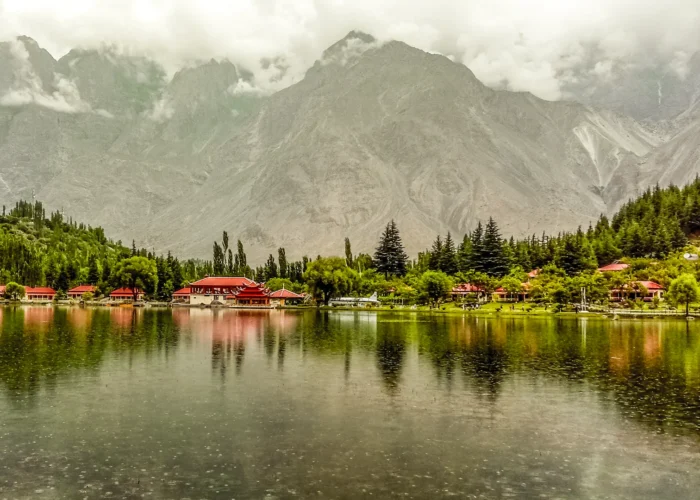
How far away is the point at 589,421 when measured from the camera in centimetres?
3550

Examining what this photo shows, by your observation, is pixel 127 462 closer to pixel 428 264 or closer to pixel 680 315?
pixel 680 315

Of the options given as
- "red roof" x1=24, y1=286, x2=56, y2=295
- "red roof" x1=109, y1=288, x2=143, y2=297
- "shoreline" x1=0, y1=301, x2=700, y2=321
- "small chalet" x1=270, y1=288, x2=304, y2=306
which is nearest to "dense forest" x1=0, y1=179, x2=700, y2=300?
"red roof" x1=109, y1=288, x2=143, y2=297

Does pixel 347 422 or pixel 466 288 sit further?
pixel 466 288

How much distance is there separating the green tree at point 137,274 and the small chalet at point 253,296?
2334 cm

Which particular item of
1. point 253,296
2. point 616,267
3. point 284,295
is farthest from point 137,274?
point 616,267

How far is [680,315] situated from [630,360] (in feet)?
205

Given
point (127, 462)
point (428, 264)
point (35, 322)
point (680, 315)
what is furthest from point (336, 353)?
point (428, 264)

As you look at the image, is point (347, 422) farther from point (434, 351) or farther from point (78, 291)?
point (78, 291)

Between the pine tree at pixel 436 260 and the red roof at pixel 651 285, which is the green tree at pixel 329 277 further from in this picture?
the red roof at pixel 651 285

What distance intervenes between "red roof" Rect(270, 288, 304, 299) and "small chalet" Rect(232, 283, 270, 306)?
2.12 m

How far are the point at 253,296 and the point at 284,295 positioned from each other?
797cm

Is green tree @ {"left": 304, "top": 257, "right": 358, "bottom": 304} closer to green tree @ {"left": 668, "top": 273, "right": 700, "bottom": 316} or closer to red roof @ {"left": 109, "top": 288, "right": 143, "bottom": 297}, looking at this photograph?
red roof @ {"left": 109, "top": 288, "right": 143, "bottom": 297}

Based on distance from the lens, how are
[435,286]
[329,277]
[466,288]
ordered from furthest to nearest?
[329,277] < [466,288] < [435,286]

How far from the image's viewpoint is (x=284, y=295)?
172500mm
